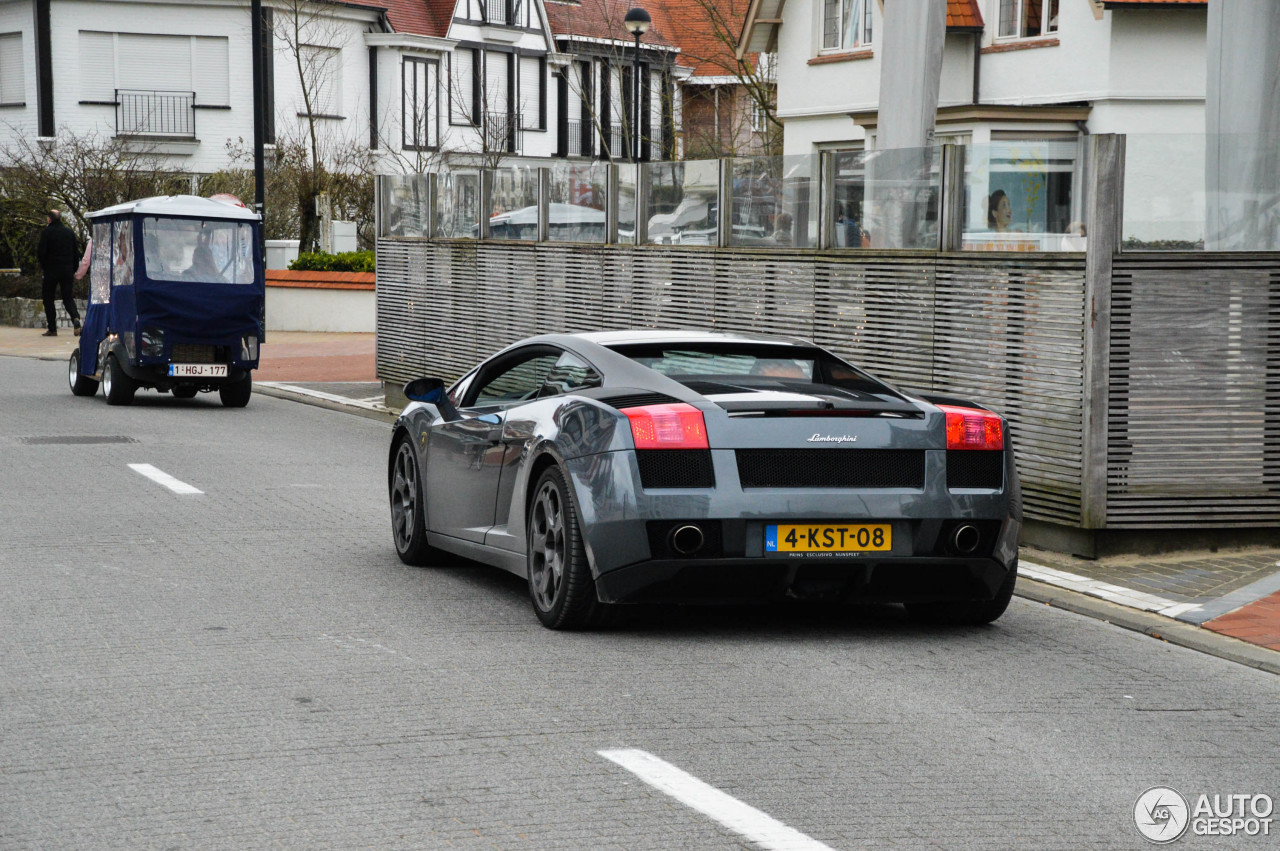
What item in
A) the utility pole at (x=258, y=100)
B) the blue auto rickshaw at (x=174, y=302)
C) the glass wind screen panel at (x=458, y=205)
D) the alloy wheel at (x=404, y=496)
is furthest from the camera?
the utility pole at (x=258, y=100)

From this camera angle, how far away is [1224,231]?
33.2 ft

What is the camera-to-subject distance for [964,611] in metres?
8.08

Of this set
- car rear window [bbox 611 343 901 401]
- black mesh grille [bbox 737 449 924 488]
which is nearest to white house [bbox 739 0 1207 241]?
car rear window [bbox 611 343 901 401]

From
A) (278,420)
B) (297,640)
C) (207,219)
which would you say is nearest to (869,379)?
(297,640)

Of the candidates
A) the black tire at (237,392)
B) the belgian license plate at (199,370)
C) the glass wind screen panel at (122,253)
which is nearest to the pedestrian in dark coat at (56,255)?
the glass wind screen panel at (122,253)

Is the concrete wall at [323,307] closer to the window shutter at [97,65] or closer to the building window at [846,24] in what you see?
the building window at [846,24]

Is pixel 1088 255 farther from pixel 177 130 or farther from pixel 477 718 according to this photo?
pixel 177 130

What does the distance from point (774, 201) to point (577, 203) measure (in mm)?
3775

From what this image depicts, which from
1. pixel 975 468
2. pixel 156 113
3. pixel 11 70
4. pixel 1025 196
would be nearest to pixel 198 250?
pixel 1025 196

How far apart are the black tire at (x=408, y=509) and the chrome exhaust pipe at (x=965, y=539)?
3.10 m

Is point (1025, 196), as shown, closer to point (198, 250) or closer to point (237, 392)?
point (237, 392)

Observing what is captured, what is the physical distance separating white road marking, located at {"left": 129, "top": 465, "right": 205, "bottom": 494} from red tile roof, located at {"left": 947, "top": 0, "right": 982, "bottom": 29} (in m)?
17.2

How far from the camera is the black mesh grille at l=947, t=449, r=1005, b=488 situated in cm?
747

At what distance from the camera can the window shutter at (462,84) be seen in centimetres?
5384
